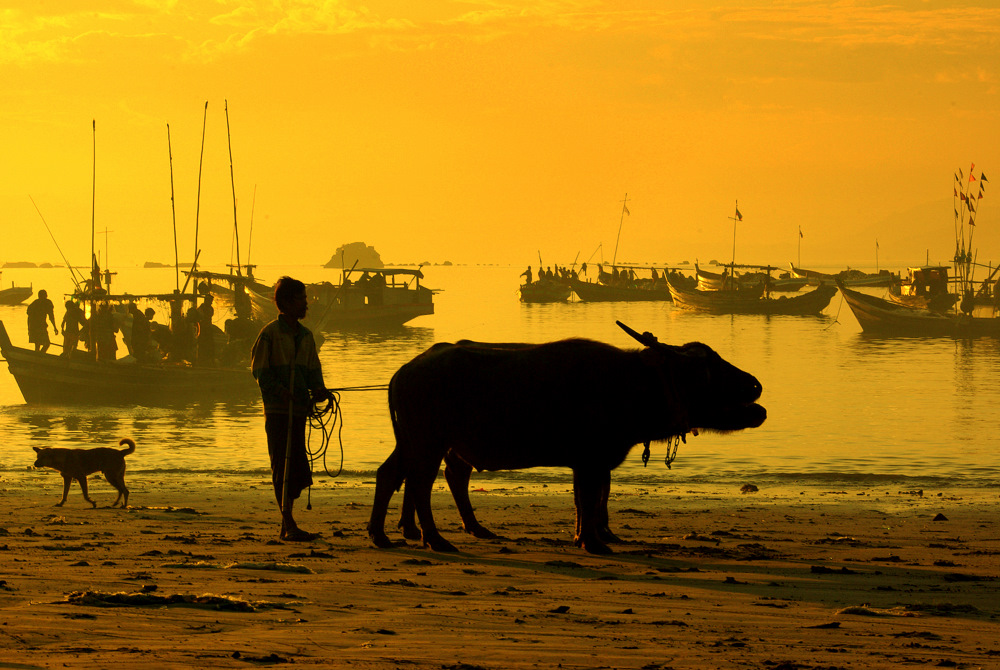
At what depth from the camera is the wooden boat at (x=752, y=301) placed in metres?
88.1

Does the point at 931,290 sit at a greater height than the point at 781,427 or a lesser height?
greater

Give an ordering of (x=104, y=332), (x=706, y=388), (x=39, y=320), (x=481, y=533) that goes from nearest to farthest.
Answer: (x=706, y=388)
(x=481, y=533)
(x=104, y=332)
(x=39, y=320)

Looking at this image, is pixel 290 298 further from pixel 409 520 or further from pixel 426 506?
pixel 409 520

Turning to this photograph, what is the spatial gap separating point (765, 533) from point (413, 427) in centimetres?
343

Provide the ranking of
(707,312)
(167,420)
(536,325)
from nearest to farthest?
(167,420) < (536,325) < (707,312)

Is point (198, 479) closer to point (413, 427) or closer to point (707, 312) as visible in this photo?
point (413, 427)

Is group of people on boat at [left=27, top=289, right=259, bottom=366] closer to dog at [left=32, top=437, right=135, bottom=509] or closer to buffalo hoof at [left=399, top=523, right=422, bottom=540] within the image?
dog at [left=32, top=437, right=135, bottom=509]

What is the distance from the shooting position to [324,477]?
15.5m

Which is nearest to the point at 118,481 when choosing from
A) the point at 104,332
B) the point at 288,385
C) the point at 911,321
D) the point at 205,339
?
the point at 288,385

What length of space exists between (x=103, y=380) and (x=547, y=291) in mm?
86241

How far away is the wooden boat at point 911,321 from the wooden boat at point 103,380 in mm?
40400

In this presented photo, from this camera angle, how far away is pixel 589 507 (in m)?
8.59

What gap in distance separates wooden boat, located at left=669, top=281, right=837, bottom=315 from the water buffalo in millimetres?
81041

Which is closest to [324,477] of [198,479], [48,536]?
[198,479]
